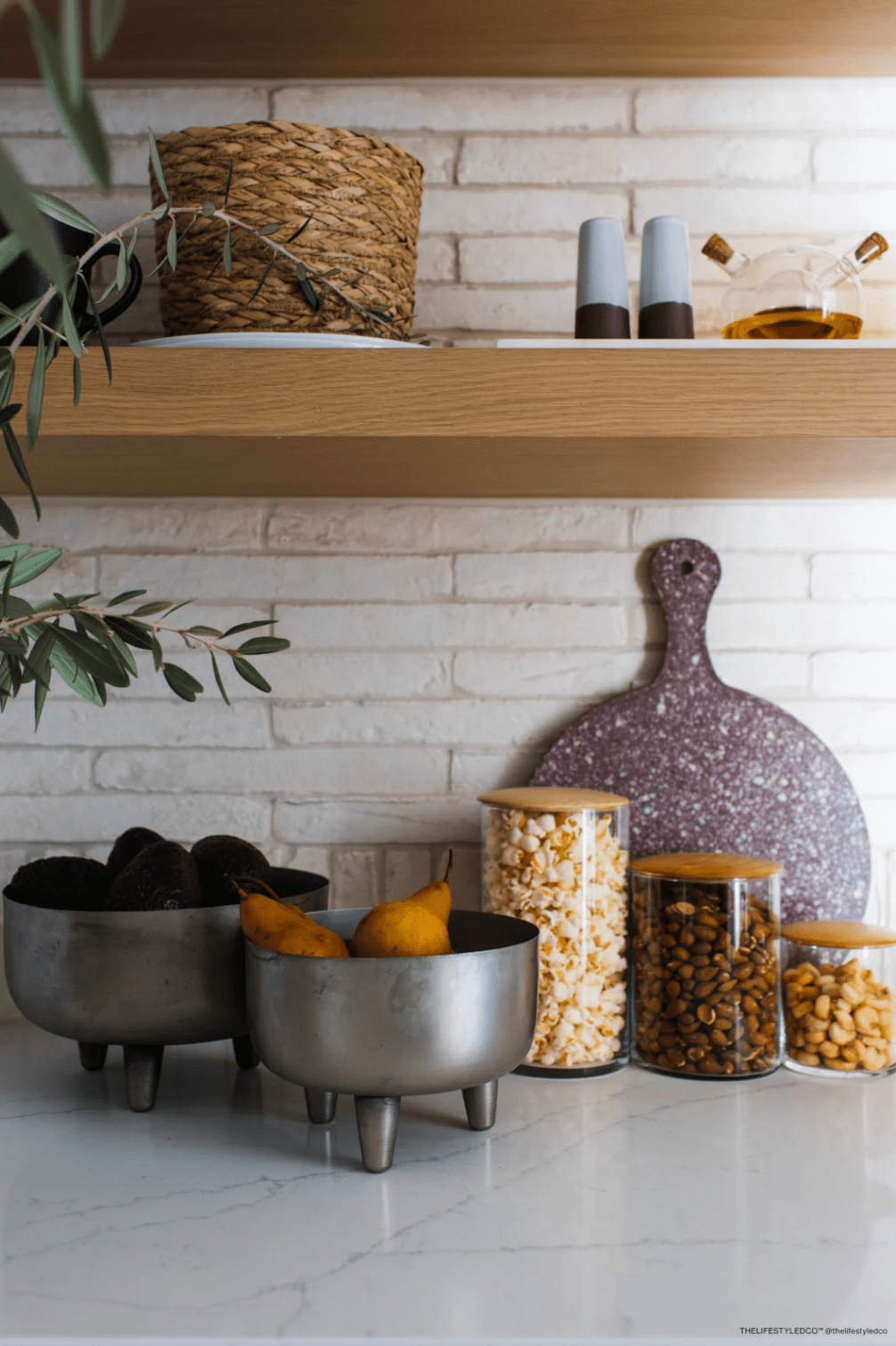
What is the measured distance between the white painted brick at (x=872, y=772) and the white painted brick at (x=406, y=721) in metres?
0.33

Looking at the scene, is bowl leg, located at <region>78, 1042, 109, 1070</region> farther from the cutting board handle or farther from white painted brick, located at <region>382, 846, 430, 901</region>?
the cutting board handle

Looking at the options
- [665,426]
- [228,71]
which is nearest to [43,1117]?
[665,426]

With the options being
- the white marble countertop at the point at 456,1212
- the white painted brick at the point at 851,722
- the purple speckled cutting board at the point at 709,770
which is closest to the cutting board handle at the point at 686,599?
the purple speckled cutting board at the point at 709,770

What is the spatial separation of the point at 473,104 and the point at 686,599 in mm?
611

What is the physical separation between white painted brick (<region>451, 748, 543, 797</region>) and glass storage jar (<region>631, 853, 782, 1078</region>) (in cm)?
23

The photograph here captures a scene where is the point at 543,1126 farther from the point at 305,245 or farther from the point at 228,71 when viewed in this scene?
the point at 228,71

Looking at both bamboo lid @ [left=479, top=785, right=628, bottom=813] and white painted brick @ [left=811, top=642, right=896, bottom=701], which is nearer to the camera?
bamboo lid @ [left=479, top=785, right=628, bottom=813]

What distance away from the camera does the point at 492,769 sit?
1275mm

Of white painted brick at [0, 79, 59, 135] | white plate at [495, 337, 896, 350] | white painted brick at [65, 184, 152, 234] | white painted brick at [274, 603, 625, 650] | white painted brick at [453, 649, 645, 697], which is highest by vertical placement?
white painted brick at [0, 79, 59, 135]

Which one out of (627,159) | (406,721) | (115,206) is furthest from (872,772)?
(115,206)

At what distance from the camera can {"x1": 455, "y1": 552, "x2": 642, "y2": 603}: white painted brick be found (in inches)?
50.3

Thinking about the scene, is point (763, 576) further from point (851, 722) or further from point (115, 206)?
point (115, 206)

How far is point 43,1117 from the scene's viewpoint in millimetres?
966

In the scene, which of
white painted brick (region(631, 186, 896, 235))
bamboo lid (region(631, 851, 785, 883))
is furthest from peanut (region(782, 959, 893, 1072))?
white painted brick (region(631, 186, 896, 235))
